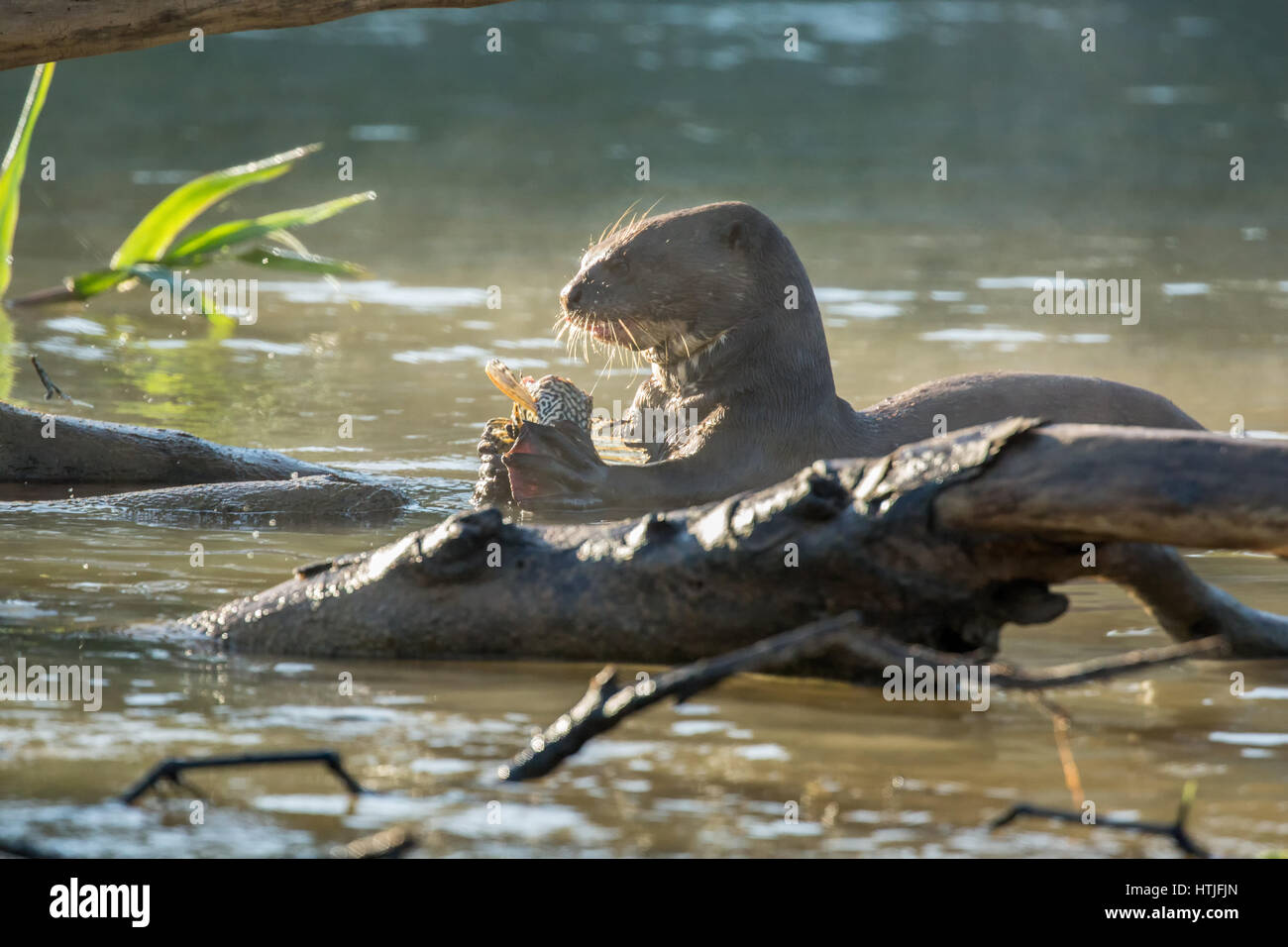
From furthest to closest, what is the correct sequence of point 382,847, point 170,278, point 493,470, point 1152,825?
point 170,278 → point 493,470 → point 1152,825 → point 382,847

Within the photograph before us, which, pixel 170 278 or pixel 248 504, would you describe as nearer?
pixel 248 504

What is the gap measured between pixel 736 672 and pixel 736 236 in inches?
120

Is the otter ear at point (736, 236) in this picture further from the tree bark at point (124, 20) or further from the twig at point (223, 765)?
the twig at point (223, 765)

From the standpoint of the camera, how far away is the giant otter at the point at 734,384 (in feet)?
17.8

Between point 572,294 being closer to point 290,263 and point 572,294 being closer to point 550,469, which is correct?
point 550,469

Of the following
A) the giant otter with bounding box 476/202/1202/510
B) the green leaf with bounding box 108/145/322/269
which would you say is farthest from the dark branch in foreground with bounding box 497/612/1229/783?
the green leaf with bounding box 108/145/322/269

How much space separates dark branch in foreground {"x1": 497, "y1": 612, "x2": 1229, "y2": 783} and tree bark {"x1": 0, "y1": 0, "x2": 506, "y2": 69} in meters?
2.35

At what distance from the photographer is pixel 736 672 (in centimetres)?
274

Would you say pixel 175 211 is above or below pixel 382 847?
above

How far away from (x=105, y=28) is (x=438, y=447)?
7.21ft

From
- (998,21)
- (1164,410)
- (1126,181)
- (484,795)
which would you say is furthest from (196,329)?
(998,21)

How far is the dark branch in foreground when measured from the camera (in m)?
2.68

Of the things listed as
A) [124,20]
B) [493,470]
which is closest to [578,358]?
[493,470]

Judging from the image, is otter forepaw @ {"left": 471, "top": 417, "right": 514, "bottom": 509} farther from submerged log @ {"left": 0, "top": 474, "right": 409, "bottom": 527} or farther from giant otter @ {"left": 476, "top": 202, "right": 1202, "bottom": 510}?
submerged log @ {"left": 0, "top": 474, "right": 409, "bottom": 527}
